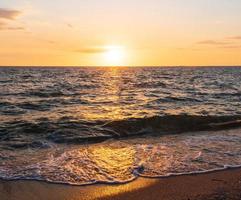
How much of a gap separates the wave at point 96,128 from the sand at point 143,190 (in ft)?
12.8

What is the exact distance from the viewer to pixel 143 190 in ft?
22.0

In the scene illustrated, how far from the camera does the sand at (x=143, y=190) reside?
20.7 ft

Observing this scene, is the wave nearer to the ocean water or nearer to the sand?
the ocean water

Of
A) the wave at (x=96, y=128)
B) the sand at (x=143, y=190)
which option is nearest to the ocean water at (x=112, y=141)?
the wave at (x=96, y=128)

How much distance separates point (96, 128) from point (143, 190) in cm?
692

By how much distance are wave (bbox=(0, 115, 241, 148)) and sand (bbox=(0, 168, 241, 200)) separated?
391 cm

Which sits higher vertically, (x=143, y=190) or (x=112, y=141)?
(x=143, y=190)

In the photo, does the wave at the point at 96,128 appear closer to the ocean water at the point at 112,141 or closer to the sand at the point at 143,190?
the ocean water at the point at 112,141

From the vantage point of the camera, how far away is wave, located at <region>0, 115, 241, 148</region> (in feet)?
38.4

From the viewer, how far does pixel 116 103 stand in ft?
71.9

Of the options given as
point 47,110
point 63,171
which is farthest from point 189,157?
point 47,110

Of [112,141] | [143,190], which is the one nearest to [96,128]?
[112,141]

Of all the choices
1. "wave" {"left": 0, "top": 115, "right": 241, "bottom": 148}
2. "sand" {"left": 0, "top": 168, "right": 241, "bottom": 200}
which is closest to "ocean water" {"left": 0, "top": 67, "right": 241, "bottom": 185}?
"wave" {"left": 0, "top": 115, "right": 241, "bottom": 148}

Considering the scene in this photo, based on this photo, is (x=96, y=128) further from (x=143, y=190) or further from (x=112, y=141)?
(x=143, y=190)
